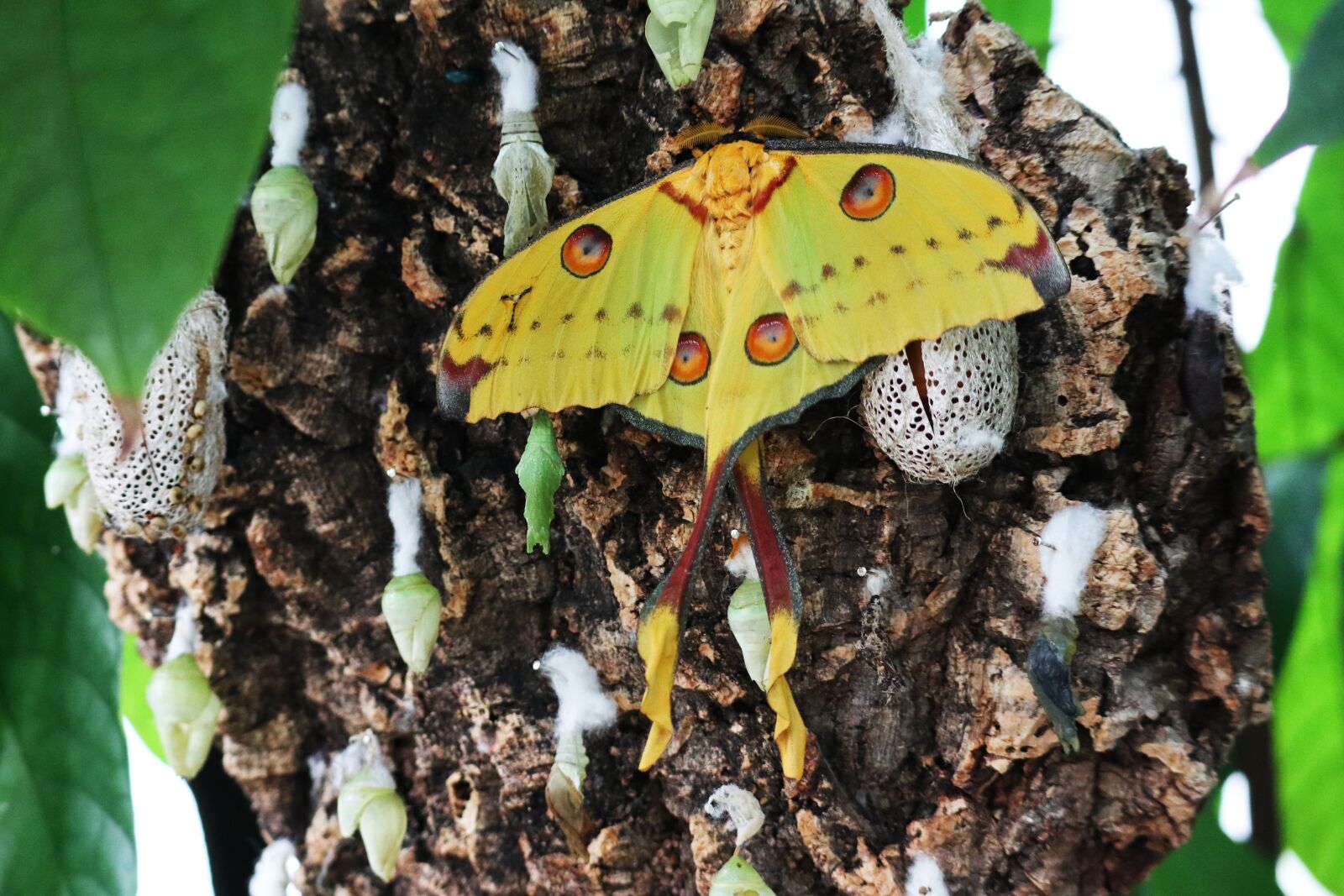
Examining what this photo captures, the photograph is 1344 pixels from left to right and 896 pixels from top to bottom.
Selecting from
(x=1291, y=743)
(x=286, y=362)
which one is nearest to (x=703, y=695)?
(x=286, y=362)

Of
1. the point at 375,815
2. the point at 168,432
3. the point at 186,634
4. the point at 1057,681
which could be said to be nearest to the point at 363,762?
the point at 375,815

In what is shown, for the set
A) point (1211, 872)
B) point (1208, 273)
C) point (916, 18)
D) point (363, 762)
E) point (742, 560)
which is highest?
point (916, 18)

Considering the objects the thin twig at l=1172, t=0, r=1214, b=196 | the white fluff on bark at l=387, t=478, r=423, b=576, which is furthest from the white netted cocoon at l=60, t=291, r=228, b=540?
the thin twig at l=1172, t=0, r=1214, b=196

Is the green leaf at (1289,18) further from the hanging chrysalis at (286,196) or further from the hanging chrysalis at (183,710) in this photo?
the hanging chrysalis at (183,710)

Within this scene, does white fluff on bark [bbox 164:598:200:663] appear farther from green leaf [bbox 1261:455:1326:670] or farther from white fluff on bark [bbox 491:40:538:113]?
green leaf [bbox 1261:455:1326:670]

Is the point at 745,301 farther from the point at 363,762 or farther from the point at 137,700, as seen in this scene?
the point at 137,700
